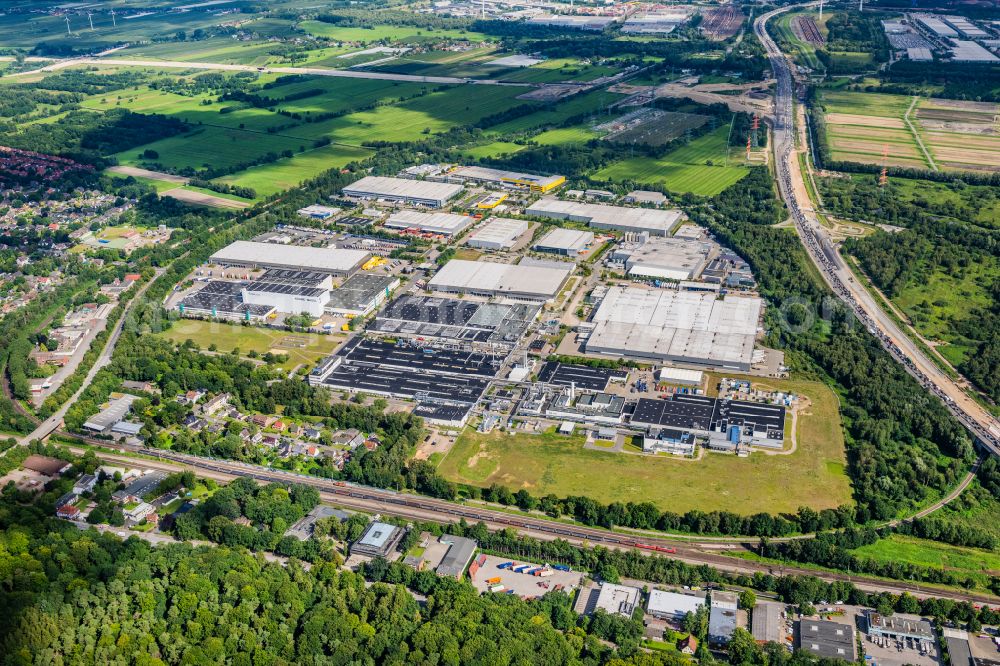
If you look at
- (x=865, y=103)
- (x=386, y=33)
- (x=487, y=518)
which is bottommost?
(x=487, y=518)

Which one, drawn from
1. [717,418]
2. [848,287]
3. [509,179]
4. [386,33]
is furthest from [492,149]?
[386,33]

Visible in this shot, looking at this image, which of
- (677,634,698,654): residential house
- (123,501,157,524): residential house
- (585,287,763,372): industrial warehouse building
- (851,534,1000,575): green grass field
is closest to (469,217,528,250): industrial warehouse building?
(585,287,763,372): industrial warehouse building

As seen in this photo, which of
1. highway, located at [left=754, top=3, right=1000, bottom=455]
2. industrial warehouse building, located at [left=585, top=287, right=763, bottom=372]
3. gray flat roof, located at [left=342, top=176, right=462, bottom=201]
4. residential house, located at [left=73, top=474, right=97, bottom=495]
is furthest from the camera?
gray flat roof, located at [left=342, top=176, right=462, bottom=201]

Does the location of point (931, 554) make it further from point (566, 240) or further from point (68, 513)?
point (566, 240)

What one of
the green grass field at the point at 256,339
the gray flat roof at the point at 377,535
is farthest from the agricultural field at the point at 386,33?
the gray flat roof at the point at 377,535

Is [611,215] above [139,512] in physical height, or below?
above

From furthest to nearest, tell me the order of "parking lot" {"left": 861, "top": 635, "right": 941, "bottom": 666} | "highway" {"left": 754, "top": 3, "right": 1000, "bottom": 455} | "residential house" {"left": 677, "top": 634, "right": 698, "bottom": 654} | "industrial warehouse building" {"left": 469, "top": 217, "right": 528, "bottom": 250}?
1. "industrial warehouse building" {"left": 469, "top": 217, "right": 528, "bottom": 250}
2. "highway" {"left": 754, "top": 3, "right": 1000, "bottom": 455}
3. "residential house" {"left": 677, "top": 634, "right": 698, "bottom": 654}
4. "parking lot" {"left": 861, "top": 635, "right": 941, "bottom": 666}

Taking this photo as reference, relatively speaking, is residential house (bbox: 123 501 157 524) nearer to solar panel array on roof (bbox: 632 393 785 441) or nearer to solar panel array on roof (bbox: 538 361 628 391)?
solar panel array on roof (bbox: 538 361 628 391)
